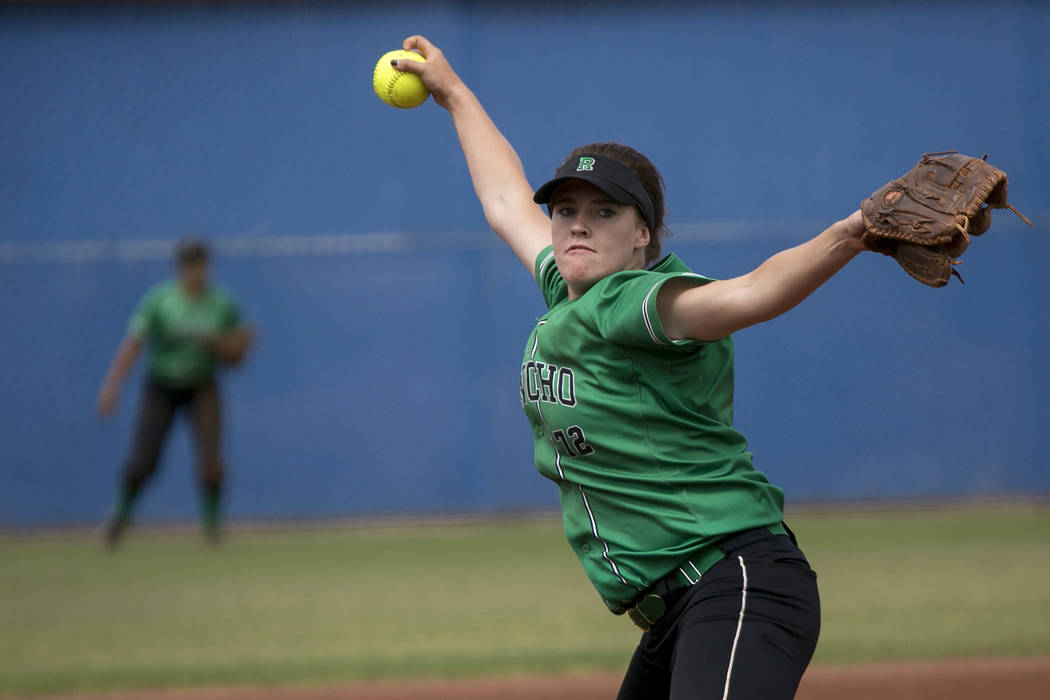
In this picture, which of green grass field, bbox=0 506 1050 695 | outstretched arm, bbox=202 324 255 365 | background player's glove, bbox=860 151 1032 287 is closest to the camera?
background player's glove, bbox=860 151 1032 287

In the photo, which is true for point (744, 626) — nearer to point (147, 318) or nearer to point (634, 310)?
point (634, 310)

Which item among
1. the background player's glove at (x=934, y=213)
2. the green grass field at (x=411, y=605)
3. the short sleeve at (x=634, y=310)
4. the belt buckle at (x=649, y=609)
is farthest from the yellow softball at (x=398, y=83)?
the green grass field at (x=411, y=605)

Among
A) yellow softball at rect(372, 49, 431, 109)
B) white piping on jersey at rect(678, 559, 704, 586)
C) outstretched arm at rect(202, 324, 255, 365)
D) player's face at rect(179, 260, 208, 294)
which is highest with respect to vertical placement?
yellow softball at rect(372, 49, 431, 109)

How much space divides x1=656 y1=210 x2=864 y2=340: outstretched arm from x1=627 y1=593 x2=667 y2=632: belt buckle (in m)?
0.57

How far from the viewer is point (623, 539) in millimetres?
2711

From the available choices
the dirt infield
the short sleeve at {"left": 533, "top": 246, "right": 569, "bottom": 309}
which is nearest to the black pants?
the dirt infield

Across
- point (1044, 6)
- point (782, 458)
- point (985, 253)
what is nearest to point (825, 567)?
point (782, 458)

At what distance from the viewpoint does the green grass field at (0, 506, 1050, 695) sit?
17.9ft

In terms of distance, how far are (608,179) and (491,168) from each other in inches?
31.1

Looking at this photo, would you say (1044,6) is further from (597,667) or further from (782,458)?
(597,667)

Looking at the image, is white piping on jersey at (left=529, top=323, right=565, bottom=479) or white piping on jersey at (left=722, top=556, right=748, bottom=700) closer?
white piping on jersey at (left=722, top=556, right=748, bottom=700)

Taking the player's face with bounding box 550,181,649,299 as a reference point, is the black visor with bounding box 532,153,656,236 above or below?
above

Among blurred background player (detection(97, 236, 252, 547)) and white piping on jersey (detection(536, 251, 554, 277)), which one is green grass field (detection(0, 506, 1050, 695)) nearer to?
blurred background player (detection(97, 236, 252, 547))

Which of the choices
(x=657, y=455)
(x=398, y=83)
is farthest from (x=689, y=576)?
(x=398, y=83)
